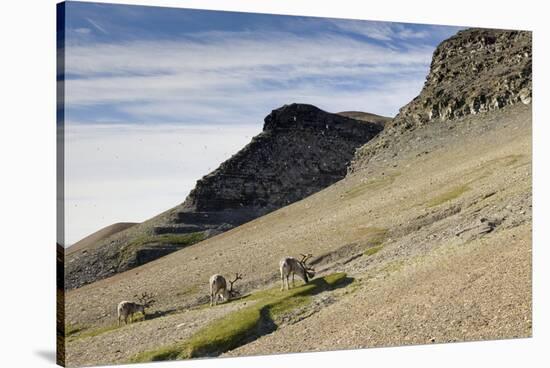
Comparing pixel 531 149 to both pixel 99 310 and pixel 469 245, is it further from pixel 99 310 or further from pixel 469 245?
pixel 99 310

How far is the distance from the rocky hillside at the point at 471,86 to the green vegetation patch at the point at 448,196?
11.4 meters

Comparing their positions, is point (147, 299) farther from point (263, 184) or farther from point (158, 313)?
point (263, 184)

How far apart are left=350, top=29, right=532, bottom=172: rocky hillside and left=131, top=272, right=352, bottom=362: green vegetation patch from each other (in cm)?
2584

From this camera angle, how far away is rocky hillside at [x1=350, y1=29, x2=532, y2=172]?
6506 centimetres

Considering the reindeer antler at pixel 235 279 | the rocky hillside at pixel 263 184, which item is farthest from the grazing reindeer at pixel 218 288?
the rocky hillside at pixel 263 184

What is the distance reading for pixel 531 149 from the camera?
41344 mm

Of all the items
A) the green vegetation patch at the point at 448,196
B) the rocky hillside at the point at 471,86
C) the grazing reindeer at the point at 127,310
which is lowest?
the grazing reindeer at the point at 127,310

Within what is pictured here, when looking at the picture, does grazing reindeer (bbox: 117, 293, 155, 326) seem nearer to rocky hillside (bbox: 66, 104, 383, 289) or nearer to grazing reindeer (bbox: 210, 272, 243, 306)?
grazing reindeer (bbox: 210, 272, 243, 306)

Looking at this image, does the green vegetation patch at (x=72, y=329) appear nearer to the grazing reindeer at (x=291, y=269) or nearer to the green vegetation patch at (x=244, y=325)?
the green vegetation patch at (x=244, y=325)

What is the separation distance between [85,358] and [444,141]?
2482 inches

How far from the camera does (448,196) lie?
1928 inches

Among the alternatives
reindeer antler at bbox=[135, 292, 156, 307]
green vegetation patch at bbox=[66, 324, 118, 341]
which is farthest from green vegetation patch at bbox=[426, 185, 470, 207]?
green vegetation patch at bbox=[66, 324, 118, 341]

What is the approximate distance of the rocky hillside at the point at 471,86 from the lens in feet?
213

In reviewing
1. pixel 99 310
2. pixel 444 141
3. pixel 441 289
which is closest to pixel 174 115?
pixel 99 310
